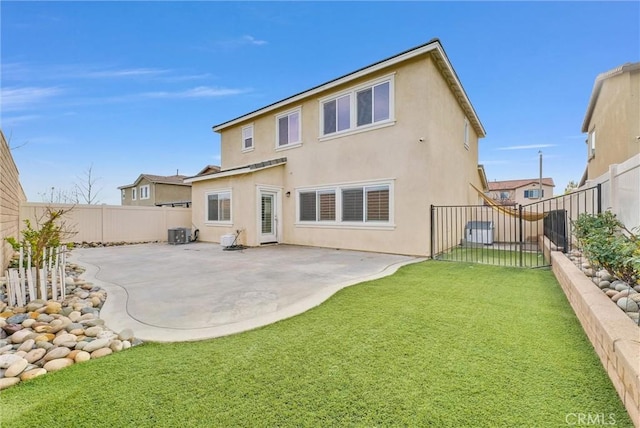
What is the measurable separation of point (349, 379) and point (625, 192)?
20.9ft

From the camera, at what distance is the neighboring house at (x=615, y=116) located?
10.5m

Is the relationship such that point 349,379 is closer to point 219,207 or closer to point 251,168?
point 251,168

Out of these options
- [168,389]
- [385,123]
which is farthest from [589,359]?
[385,123]

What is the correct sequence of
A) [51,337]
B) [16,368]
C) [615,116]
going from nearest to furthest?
Result: [16,368], [51,337], [615,116]

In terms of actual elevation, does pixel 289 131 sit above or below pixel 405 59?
below

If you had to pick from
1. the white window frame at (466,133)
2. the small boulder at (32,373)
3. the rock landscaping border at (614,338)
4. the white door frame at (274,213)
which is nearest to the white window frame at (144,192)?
the white door frame at (274,213)

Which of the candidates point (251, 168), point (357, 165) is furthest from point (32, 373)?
point (251, 168)

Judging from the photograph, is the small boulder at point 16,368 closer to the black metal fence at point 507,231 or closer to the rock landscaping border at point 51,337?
the rock landscaping border at point 51,337

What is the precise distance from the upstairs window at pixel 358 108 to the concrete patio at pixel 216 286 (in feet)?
16.4

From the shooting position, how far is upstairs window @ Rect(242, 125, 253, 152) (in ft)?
51.0

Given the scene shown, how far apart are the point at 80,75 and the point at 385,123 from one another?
13681 millimetres

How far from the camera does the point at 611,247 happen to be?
4.06 m

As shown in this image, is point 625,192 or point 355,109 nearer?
point 625,192

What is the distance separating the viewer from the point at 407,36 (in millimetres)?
13734
